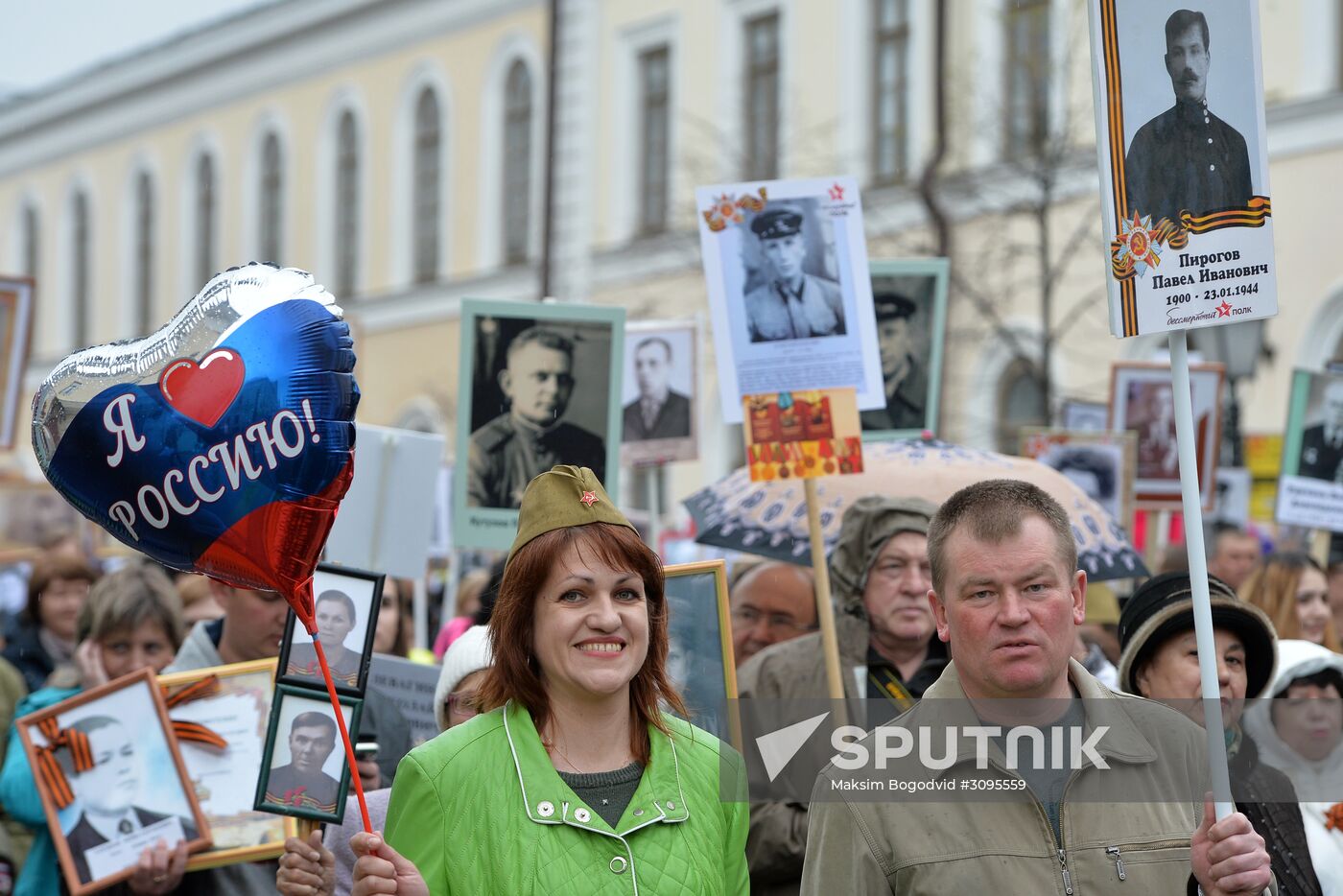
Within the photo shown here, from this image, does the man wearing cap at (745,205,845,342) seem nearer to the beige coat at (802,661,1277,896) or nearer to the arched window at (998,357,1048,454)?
the beige coat at (802,661,1277,896)

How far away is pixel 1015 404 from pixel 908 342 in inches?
629

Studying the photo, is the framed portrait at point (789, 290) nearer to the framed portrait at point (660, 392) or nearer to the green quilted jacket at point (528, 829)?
the framed portrait at point (660, 392)

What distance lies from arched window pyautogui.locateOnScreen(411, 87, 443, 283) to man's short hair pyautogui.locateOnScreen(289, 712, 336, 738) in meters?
28.6

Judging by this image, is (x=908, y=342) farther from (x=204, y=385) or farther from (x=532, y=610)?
(x=204, y=385)

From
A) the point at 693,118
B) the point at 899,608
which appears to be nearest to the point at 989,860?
the point at 899,608

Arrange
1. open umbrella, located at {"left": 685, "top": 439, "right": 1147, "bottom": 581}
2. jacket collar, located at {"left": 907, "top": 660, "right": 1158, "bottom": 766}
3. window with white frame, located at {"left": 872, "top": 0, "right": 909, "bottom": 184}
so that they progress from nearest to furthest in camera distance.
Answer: jacket collar, located at {"left": 907, "top": 660, "right": 1158, "bottom": 766}, open umbrella, located at {"left": 685, "top": 439, "right": 1147, "bottom": 581}, window with white frame, located at {"left": 872, "top": 0, "right": 909, "bottom": 184}

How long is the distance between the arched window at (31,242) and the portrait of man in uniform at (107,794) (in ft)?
128

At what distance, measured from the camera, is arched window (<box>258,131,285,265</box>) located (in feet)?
118

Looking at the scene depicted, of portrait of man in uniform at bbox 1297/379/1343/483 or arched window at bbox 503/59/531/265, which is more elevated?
arched window at bbox 503/59/531/265

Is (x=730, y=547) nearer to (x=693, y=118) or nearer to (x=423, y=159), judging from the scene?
(x=693, y=118)

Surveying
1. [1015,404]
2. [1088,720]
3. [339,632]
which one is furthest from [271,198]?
[1088,720]

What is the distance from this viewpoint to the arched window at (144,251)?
128ft

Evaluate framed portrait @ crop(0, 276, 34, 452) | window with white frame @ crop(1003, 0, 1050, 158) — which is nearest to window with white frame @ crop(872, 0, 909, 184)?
window with white frame @ crop(1003, 0, 1050, 158)

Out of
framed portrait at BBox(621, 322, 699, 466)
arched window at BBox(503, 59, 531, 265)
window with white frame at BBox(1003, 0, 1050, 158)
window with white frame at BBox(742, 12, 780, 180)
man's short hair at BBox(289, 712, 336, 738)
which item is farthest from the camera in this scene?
arched window at BBox(503, 59, 531, 265)
